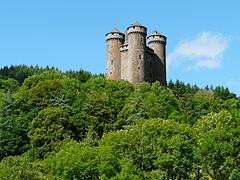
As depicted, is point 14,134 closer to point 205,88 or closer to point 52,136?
point 52,136

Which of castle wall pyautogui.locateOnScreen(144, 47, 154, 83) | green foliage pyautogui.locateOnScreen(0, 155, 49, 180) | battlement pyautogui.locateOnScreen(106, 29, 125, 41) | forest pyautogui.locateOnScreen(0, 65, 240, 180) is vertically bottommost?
green foliage pyautogui.locateOnScreen(0, 155, 49, 180)

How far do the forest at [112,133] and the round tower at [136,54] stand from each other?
208 cm

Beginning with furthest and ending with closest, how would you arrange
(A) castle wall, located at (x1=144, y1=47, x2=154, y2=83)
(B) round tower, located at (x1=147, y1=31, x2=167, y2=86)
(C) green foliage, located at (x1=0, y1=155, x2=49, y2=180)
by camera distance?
(B) round tower, located at (x1=147, y1=31, x2=167, y2=86) → (A) castle wall, located at (x1=144, y1=47, x2=154, y2=83) → (C) green foliage, located at (x1=0, y1=155, x2=49, y2=180)

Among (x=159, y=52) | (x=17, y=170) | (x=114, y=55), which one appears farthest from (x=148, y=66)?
(x=17, y=170)

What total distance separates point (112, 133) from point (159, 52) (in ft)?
128

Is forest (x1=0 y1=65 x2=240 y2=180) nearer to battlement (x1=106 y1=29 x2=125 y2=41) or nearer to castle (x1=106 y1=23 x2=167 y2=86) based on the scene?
castle (x1=106 y1=23 x2=167 y2=86)

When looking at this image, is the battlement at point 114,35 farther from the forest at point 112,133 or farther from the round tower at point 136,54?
the forest at point 112,133

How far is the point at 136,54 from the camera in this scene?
79562mm

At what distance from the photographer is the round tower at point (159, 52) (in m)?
83.6

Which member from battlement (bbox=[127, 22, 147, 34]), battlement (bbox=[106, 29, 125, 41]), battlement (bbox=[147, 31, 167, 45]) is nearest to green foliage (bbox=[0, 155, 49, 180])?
battlement (bbox=[127, 22, 147, 34])

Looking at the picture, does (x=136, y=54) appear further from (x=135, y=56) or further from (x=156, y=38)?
(x=156, y=38)

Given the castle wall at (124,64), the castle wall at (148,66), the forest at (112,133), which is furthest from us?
the castle wall at (148,66)

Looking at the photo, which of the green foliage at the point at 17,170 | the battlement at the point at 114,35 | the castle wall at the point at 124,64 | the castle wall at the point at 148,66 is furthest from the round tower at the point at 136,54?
the green foliage at the point at 17,170

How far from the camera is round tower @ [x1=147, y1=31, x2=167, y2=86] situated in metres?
83.6
